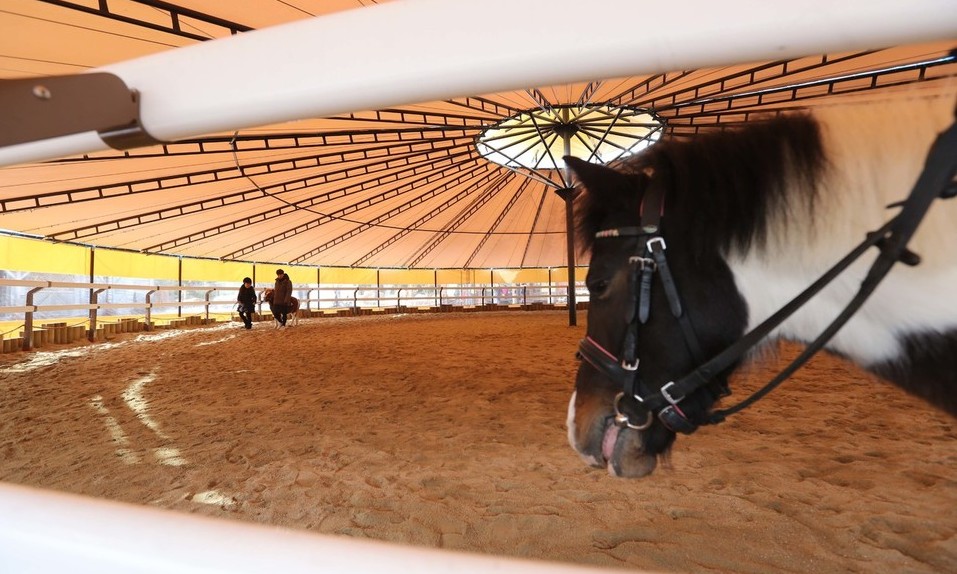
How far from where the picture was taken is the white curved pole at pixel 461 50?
426mm

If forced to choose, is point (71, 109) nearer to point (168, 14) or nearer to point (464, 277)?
point (168, 14)

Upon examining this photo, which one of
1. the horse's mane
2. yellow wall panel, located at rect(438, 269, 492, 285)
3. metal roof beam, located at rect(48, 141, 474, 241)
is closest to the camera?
the horse's mane

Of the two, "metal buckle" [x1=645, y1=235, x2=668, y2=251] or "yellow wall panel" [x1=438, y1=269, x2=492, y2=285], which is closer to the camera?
"metal buckle" [x1=645, y1=235, x2=668, y2=251]

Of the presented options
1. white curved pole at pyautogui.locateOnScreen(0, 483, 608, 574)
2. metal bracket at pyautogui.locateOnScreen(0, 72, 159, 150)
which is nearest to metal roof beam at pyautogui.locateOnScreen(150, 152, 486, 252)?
metal bracket at pyautogui.locateOnScreen(0, 72, 159, 150)

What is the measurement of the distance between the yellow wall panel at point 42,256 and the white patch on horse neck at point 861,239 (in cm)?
1641

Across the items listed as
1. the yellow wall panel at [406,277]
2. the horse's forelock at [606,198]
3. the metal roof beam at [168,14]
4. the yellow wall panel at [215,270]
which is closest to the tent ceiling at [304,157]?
the metal roof beam at [168,14]

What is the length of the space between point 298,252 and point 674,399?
20210 mm

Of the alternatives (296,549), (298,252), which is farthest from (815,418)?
(298,252)

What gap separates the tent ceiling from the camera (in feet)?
18.1

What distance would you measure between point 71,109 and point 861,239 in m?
1.47

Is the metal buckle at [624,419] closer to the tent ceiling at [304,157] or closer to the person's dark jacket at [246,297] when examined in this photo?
the tent ceiling at [304,157]

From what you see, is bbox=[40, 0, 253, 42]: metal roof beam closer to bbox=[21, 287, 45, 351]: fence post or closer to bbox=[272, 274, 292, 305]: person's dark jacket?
bbox=[21, 287, 45, 351]: fence post

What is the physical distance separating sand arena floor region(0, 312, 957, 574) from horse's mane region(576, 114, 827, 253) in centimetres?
44

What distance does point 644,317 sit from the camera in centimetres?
119
